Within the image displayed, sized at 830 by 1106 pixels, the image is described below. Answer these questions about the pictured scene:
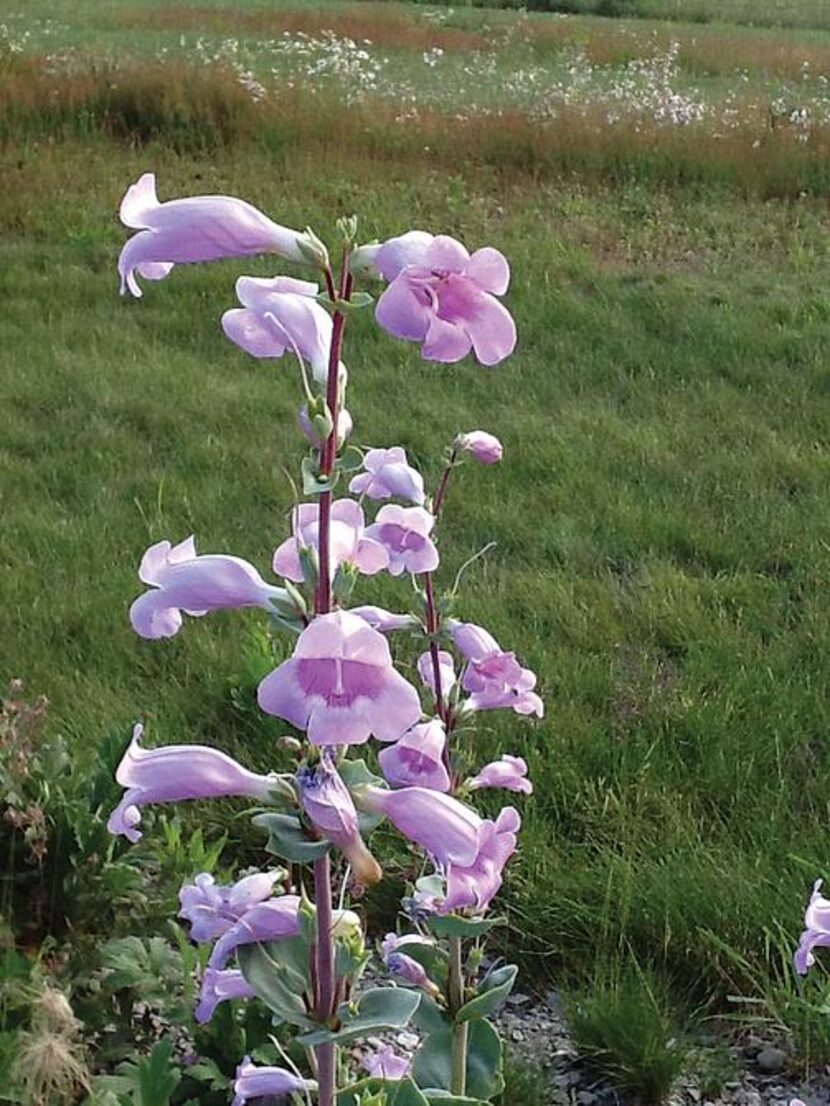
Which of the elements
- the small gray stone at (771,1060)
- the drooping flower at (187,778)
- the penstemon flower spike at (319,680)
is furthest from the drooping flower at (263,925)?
the small gray stone at (771,1060)

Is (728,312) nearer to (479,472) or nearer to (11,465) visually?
(479,472)

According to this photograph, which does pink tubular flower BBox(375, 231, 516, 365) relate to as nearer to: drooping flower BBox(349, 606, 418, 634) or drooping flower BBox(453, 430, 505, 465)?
drooping flower BBox(349, 606, 418, 634)

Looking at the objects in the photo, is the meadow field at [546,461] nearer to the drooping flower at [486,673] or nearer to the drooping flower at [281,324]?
the drooping flower at [486,673]

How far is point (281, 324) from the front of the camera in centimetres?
112

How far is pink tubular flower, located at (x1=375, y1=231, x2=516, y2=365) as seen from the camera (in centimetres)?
100

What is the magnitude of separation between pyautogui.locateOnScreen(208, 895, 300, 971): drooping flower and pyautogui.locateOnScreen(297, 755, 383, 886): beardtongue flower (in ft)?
0.49

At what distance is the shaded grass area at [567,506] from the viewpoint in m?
2.79

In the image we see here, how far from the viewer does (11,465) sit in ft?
15.0

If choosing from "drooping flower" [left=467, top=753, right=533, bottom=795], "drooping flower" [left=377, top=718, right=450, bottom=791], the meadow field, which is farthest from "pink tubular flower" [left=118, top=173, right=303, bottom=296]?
the meadow field

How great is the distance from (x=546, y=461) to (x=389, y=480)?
3.16m

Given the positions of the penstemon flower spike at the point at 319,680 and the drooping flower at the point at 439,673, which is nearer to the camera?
the penstemon flower spike at the point at 319,680

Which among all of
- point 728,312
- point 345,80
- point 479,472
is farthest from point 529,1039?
point 345,80

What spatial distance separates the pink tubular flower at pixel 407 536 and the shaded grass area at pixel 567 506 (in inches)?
52.3

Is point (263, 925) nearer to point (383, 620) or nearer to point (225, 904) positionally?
point (225, 904)
